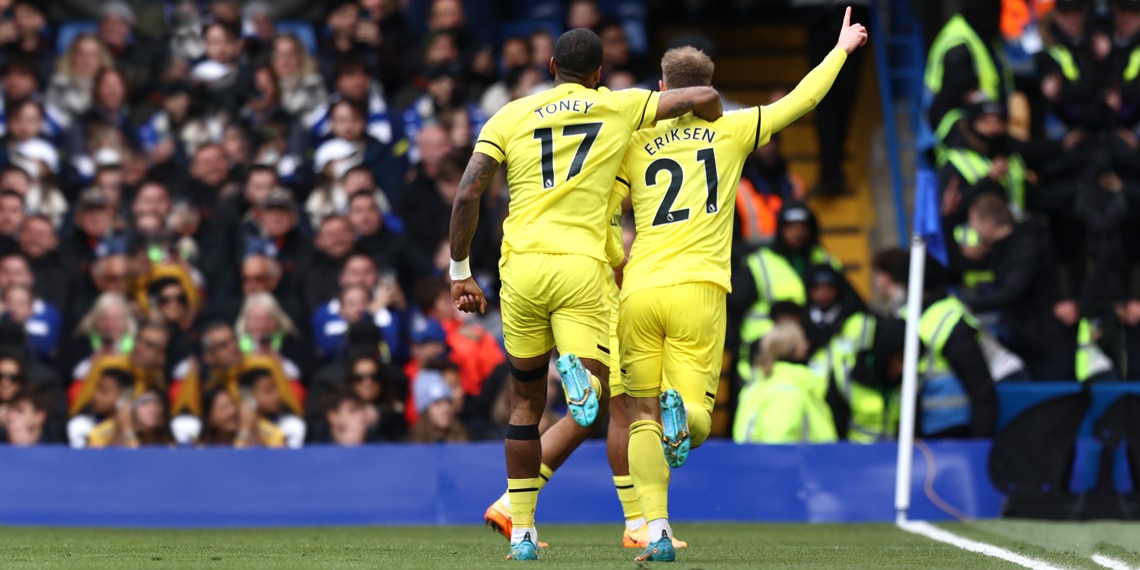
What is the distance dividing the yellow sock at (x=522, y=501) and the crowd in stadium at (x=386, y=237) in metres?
4.12

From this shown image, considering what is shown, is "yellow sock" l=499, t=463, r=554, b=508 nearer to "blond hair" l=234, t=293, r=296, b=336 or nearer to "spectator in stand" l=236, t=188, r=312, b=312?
"blond hair" l=234, t=293, r=296, b=336

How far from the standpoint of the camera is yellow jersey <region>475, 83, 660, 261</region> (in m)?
7.46

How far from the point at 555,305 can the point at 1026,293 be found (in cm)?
604

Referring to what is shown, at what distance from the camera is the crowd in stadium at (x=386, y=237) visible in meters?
11.9

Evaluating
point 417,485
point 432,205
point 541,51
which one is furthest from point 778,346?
point 541,51

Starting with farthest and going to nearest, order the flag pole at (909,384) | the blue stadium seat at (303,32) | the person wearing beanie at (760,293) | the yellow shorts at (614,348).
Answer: the blue stadium seat at (303,32) < the person wearing beanie at (760,293) < the flag pole at (909,384) < the yellow shorts at (614,348)

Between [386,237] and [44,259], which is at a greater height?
[386,237]

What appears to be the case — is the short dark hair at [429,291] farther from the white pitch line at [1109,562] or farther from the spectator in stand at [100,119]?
the white pitch line at [1109,562]

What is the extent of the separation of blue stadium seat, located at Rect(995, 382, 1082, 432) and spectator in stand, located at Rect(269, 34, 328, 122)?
6.02m

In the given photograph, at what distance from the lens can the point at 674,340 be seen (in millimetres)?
7660

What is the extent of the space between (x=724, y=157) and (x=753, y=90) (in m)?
9.28

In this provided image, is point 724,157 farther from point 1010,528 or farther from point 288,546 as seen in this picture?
point 1010,528

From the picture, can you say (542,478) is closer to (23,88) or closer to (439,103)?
(439,103)

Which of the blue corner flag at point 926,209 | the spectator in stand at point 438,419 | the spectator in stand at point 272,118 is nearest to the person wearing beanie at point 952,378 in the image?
the blue corner flag at point 926,209
